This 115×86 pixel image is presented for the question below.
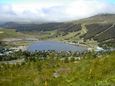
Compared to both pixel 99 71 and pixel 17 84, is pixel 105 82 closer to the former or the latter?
pixel 99 71

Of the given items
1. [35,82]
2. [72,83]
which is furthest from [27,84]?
[72,83]

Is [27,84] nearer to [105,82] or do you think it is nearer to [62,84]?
[62,84]

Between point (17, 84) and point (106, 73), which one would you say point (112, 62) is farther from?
point (17, 84)

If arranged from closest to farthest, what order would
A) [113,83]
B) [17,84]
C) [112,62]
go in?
[113,83]
[17,84]
[112,62]

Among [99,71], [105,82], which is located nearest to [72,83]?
[105,82]

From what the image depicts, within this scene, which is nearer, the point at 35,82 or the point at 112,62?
the point at 35,82

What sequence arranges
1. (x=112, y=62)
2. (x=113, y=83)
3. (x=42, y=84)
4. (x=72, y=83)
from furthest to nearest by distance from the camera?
(x=112, y=62) → (x=42, y=84) → (x=72, y=83) → (x=113, y=83)

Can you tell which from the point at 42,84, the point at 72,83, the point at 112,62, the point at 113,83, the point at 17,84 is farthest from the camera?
the point at 112,62

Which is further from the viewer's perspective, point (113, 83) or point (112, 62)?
point (112, 62)
